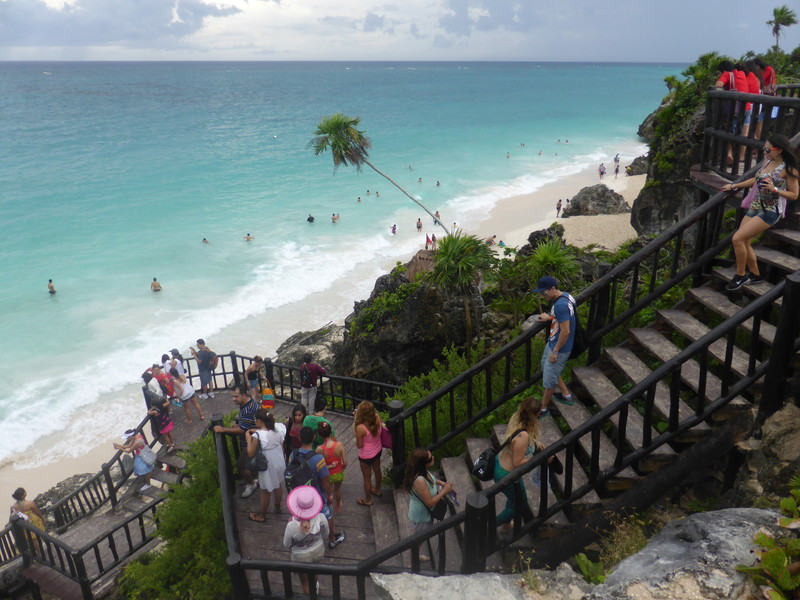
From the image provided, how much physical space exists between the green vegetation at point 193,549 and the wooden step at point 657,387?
5506 millimetres

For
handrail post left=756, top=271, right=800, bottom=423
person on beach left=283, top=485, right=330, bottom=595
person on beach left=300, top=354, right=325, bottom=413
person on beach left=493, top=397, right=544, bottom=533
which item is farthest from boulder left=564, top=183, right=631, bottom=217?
person on beach left=283, top=485, right=330, bottom=595

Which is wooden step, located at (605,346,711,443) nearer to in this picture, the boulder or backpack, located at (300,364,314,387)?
backpack, located at (300,364,314,387)

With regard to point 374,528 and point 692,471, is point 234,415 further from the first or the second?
point 692,471

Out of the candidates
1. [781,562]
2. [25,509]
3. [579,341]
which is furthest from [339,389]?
[781,562]

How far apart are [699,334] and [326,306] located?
26.9m

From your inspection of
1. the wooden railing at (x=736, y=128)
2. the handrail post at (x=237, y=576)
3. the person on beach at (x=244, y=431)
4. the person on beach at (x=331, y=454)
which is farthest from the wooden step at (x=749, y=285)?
the person on beach at (x=244, y=431)

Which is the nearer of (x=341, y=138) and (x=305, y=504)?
(x=305, y=504)

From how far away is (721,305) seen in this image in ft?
21.2

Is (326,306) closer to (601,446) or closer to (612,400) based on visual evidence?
(612,400)

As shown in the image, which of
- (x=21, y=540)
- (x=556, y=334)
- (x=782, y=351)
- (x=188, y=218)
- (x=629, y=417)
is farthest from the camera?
(x=188, y=218)

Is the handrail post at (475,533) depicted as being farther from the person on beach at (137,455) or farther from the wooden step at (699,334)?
the person on beach at (137,455)

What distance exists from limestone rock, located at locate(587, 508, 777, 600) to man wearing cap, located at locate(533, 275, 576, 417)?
239 cm

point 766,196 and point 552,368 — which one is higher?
point 766,196

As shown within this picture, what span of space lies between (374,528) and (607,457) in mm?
3205
